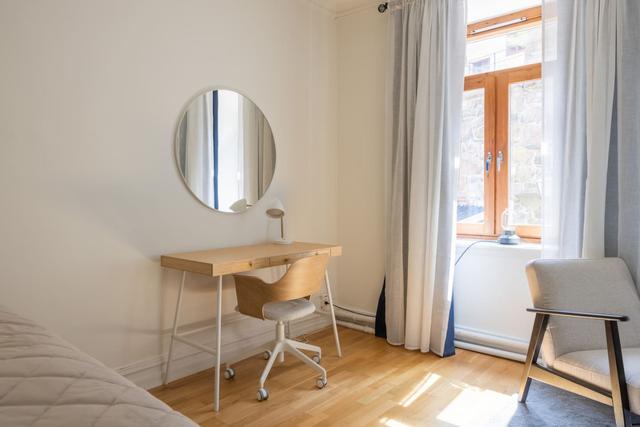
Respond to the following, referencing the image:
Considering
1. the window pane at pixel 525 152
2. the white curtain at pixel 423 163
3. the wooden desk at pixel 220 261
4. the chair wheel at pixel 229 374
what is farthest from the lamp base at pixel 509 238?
the chair wheel at pixel 229 374

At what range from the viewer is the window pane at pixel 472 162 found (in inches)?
129

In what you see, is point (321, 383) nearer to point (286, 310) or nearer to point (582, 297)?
point (286, 310)

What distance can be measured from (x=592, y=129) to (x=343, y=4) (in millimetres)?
2090

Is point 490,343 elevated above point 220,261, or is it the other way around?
point 220,261

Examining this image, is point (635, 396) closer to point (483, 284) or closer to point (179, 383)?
point (483, 284)

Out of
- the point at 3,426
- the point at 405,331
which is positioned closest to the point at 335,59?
the point at 405,331

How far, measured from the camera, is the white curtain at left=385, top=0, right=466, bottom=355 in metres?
2.97

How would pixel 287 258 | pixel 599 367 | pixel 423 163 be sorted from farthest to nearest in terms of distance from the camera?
pixel 423 163
pixel 287 258
pixel 599 367

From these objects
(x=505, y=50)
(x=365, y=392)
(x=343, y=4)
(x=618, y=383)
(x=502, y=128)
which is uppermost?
(x=343, y=4)

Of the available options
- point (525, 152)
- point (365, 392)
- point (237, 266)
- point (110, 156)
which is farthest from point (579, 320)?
point (110, 156)

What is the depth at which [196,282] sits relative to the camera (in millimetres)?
2732

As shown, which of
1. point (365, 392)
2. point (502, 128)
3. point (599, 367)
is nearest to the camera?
point (599, 367)

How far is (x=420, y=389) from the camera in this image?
8.16 feet

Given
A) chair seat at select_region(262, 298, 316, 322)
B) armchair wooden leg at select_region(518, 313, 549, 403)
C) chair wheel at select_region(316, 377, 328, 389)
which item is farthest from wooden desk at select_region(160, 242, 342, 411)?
armchair wooden leg at select_region(518, 313, 549, 403)
